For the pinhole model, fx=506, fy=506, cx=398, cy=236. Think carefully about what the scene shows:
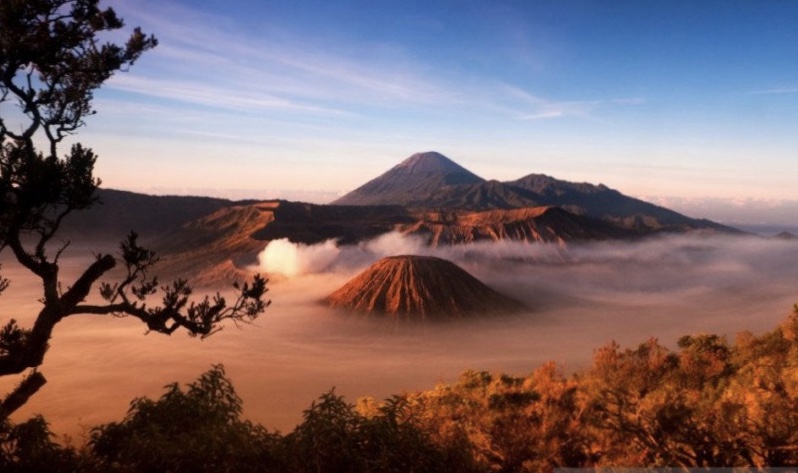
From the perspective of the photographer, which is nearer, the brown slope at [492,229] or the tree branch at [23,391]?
the tree branch at [23,391]

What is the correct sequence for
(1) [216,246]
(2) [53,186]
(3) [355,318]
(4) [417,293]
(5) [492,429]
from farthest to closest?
(1) [216,246] → (4) [417,293] → (3) [355,318] → (5) [492,429] → (2) [53,186]

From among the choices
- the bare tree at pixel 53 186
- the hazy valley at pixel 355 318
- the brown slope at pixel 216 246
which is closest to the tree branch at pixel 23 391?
the bare tree at pixel 53 186

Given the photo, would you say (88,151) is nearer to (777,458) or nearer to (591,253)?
(777,458)

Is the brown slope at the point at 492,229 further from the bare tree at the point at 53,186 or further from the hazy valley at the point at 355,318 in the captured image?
the bare tree at the point at 53,186

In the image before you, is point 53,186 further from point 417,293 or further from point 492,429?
point 417,293

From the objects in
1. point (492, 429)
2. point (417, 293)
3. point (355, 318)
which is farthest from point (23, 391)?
point (417, 293)

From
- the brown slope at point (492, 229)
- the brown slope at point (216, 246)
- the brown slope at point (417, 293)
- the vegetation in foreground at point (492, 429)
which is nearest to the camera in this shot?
the vegetation in foreground at point (492, 429)
